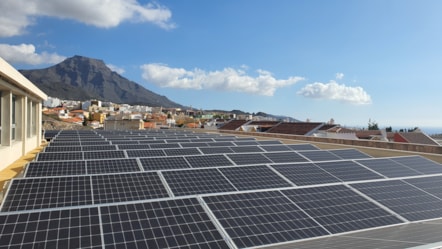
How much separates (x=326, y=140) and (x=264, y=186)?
1596 centimetres

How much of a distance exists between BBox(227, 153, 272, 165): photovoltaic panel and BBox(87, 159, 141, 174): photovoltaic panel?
4110 mm

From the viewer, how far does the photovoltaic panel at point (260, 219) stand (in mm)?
5051

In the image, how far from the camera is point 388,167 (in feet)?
39.0

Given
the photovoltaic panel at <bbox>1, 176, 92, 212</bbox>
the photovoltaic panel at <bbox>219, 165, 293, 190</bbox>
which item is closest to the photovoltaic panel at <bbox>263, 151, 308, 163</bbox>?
the photovoltaic panel at <bbox>219, 165, 293, 190</bbox>

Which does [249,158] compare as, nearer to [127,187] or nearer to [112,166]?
[112,166]

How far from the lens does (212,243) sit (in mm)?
4684

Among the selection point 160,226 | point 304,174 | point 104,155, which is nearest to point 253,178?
point 304,174

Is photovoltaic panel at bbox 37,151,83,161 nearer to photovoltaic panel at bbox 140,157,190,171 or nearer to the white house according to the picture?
the white house

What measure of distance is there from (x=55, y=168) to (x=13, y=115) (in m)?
8.32

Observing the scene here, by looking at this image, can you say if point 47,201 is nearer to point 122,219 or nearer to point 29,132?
point 122,219

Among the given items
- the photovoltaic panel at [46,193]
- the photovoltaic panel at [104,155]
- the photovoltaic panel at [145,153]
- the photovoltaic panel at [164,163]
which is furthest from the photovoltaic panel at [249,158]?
the photovoltaic panel at [46,193]

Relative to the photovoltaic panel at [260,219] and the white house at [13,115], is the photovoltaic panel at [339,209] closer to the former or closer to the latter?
the photovoltaic panel at [260,219]

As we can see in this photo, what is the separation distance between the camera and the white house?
42.8ft

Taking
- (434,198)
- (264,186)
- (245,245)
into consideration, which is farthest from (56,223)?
(434,198)
